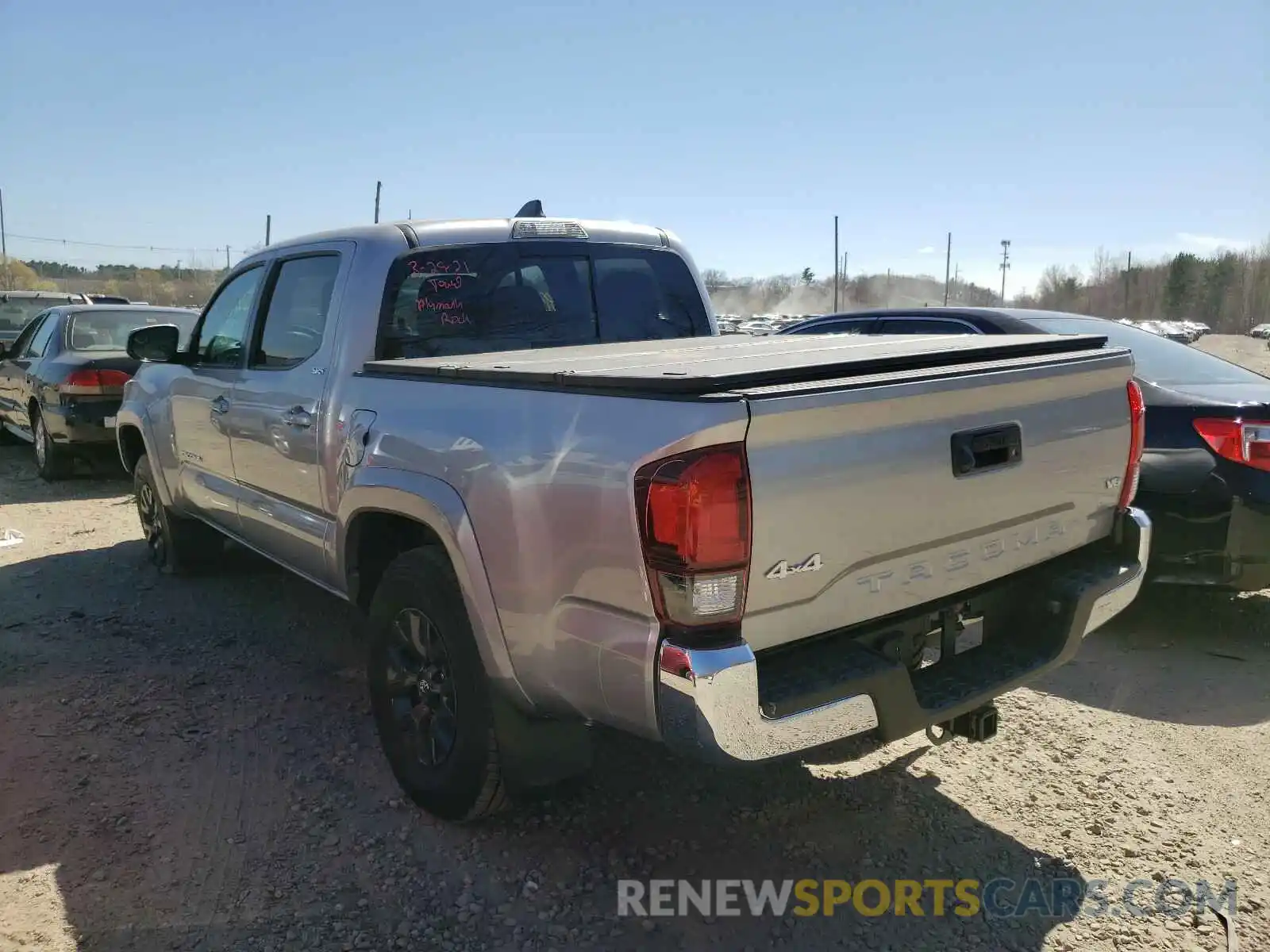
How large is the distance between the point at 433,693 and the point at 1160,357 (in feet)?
14.7

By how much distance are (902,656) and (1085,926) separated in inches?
36.5

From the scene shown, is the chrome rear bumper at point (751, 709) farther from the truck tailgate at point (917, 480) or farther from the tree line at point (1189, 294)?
the tree line at point (1189, 294)

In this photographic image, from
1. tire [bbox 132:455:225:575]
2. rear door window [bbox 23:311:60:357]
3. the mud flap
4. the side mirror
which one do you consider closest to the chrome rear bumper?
the mud flap

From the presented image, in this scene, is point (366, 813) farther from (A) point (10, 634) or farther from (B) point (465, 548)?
(A) point (10, 634)

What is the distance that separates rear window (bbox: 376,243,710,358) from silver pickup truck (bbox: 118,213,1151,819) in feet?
0.04

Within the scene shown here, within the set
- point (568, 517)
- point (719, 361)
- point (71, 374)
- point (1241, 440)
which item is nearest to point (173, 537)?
point (71, 374)

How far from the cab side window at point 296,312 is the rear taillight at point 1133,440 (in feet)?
9.87

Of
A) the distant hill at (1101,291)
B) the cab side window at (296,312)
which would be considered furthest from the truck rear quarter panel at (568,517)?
the distant hill at (1101,291)

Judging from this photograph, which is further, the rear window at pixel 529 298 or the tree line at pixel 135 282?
the tree line at pixel 135 282

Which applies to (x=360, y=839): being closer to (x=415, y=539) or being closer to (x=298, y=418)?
(x=415, y=539)

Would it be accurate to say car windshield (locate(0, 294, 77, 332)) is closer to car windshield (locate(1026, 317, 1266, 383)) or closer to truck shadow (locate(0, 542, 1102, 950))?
truck shadow (locate(0, 542, 1102, 950))

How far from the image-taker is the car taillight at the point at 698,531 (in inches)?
82.3

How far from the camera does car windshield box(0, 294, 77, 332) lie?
13.9 m

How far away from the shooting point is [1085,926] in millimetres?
2623
